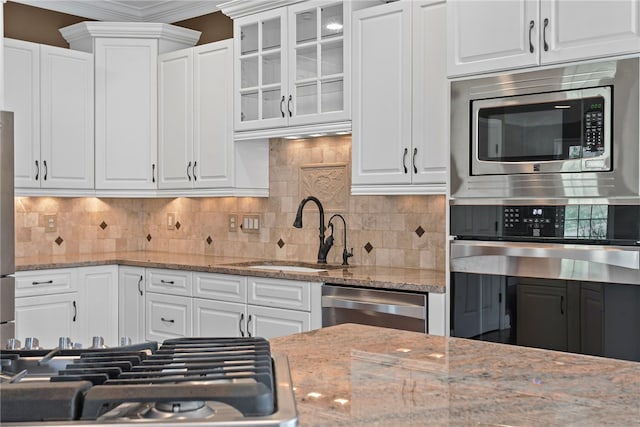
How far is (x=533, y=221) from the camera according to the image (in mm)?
2916

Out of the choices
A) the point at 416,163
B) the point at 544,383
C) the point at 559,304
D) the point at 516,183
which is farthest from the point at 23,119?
the point at 544,383

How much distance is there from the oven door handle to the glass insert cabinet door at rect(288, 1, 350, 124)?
1166 millimetres

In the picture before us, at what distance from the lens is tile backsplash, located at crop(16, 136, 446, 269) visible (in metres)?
4.08

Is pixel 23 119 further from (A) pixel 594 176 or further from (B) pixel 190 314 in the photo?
(A) pixel 594 176

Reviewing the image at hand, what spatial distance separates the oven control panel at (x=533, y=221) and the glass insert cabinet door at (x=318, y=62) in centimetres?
125

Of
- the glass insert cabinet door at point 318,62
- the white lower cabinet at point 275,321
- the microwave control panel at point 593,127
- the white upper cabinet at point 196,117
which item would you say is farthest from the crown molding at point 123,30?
the microwave control panel at point 593,127

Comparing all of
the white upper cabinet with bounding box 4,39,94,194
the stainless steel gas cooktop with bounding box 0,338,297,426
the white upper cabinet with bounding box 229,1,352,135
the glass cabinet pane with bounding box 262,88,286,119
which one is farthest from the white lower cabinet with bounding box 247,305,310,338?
the stainless steel gas cooktop with bounding box 0,338,297,426

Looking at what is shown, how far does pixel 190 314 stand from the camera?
14.5 feet

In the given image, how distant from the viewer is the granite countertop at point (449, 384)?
3.68ft

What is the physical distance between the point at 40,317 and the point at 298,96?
220cm

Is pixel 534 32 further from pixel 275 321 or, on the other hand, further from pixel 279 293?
pixel 275 321

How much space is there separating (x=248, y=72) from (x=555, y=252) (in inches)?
97.4

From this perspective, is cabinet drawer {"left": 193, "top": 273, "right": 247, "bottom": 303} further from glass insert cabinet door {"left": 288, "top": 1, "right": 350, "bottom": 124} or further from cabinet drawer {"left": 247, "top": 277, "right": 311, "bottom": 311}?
glass insert cabinet door {"left": 288, "top": 1, "right": 350, "bottom": 124}

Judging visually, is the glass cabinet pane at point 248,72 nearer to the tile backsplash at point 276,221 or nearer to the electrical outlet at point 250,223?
the tile backsplash at point 276,221
